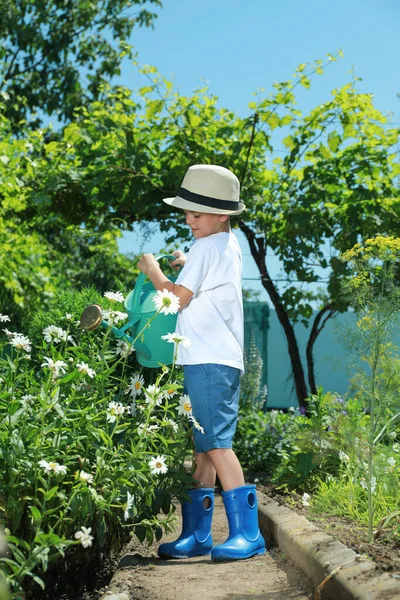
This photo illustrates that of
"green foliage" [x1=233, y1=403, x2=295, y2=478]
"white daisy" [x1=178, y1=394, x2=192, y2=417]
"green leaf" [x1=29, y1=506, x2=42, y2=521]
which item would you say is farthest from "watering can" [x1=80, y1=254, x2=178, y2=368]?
"green foliage" [x1=233, y1=403, x2=295, y2=478]

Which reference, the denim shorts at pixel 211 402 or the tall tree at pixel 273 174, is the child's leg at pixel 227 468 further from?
the tall tree at pixel 273 174

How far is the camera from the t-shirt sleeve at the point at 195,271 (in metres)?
3.22

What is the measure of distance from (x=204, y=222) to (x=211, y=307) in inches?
16.3

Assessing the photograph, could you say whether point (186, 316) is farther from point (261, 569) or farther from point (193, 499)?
point (261, 569)

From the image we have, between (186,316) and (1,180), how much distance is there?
13.9 feet

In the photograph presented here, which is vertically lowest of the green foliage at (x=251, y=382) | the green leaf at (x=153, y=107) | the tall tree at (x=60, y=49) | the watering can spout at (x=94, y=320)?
the green foliage at (x=251, y=382)

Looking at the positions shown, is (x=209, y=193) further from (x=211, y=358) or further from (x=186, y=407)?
(x=186, y=407)

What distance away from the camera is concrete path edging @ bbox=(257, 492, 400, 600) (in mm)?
2227

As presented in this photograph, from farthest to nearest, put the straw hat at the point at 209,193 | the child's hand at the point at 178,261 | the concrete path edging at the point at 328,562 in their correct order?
the child's hand at the point at 178,261 → the straw hat at the point at 209,193 → the concrete path edging at the point at 328,562

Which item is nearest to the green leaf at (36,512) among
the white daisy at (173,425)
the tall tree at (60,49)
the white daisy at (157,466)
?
the white daisy at (157,466)

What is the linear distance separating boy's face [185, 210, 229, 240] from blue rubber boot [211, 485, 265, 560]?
1.17 metres

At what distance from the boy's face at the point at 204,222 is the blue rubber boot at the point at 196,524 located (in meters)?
1.18

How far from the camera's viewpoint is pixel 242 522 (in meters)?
3.24

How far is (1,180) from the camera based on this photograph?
22.6ft
